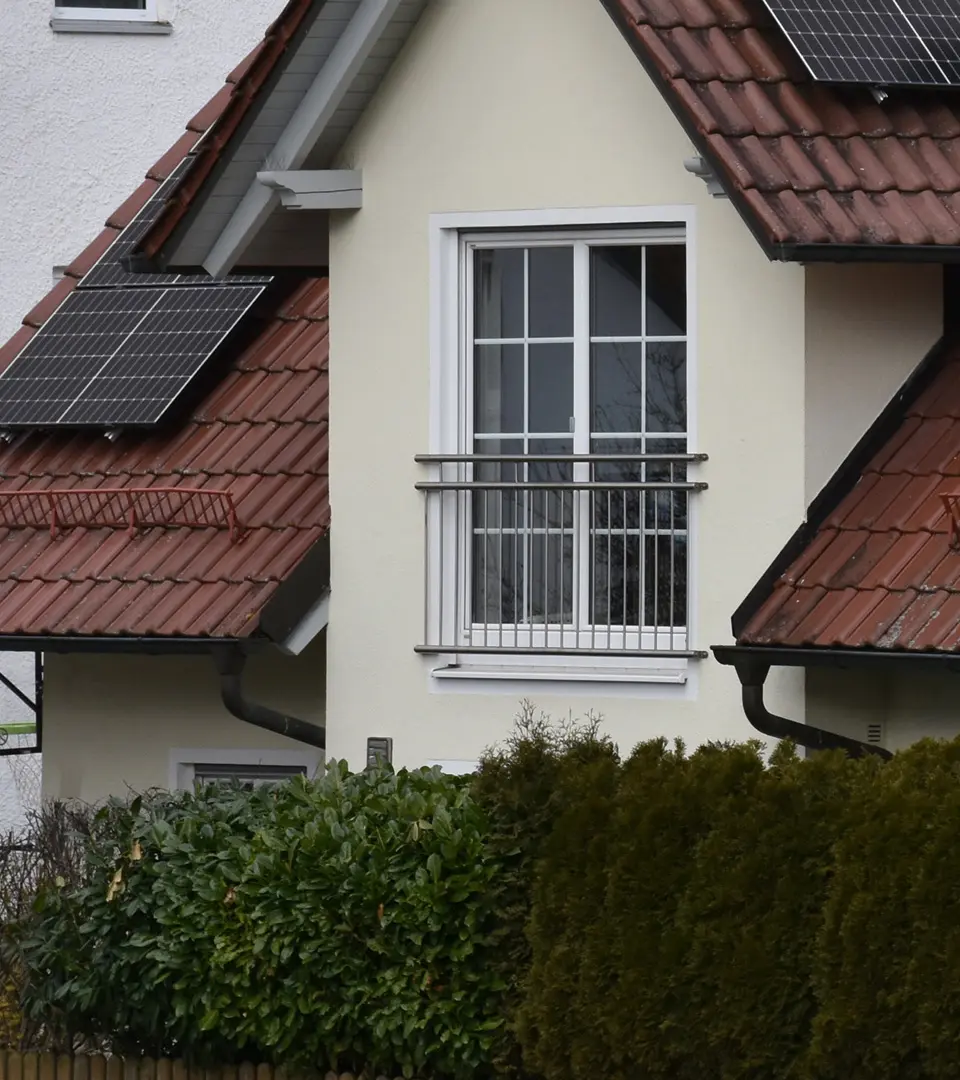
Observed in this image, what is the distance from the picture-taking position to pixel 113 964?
10.9 metres

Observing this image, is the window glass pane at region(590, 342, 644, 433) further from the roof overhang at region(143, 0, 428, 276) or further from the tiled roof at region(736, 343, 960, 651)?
the roof overhang at region(143, 0, 428, 276)

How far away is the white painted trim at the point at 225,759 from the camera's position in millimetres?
13750

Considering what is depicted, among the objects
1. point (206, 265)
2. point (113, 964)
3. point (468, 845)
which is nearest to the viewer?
point (468, 845)

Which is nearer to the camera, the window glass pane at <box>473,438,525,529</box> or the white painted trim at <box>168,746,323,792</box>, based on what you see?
the window glass pane at <box>473,438,525,529</box>

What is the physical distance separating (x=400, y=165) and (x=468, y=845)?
3791 mm

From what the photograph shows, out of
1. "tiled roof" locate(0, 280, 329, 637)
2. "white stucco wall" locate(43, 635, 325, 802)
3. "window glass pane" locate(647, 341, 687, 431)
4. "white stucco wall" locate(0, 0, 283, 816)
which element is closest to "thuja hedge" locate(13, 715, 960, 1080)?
"tiled roof" locate(0, 280, 329, 637)

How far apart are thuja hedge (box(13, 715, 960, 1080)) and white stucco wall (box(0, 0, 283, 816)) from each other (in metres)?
10.2

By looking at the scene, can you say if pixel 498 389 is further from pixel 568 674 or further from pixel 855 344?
pixel 855 344

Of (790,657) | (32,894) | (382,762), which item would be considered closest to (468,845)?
(382,762)

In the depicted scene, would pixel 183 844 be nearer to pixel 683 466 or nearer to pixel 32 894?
pixel 32 894

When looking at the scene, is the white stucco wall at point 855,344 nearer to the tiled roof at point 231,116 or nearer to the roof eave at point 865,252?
the roof eave at point 865,252

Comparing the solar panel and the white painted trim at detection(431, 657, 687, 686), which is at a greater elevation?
the solar panel

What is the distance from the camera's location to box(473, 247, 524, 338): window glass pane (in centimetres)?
1205

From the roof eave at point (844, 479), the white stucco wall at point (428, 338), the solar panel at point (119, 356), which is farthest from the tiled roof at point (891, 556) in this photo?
the solar panel at point (119, 356)
